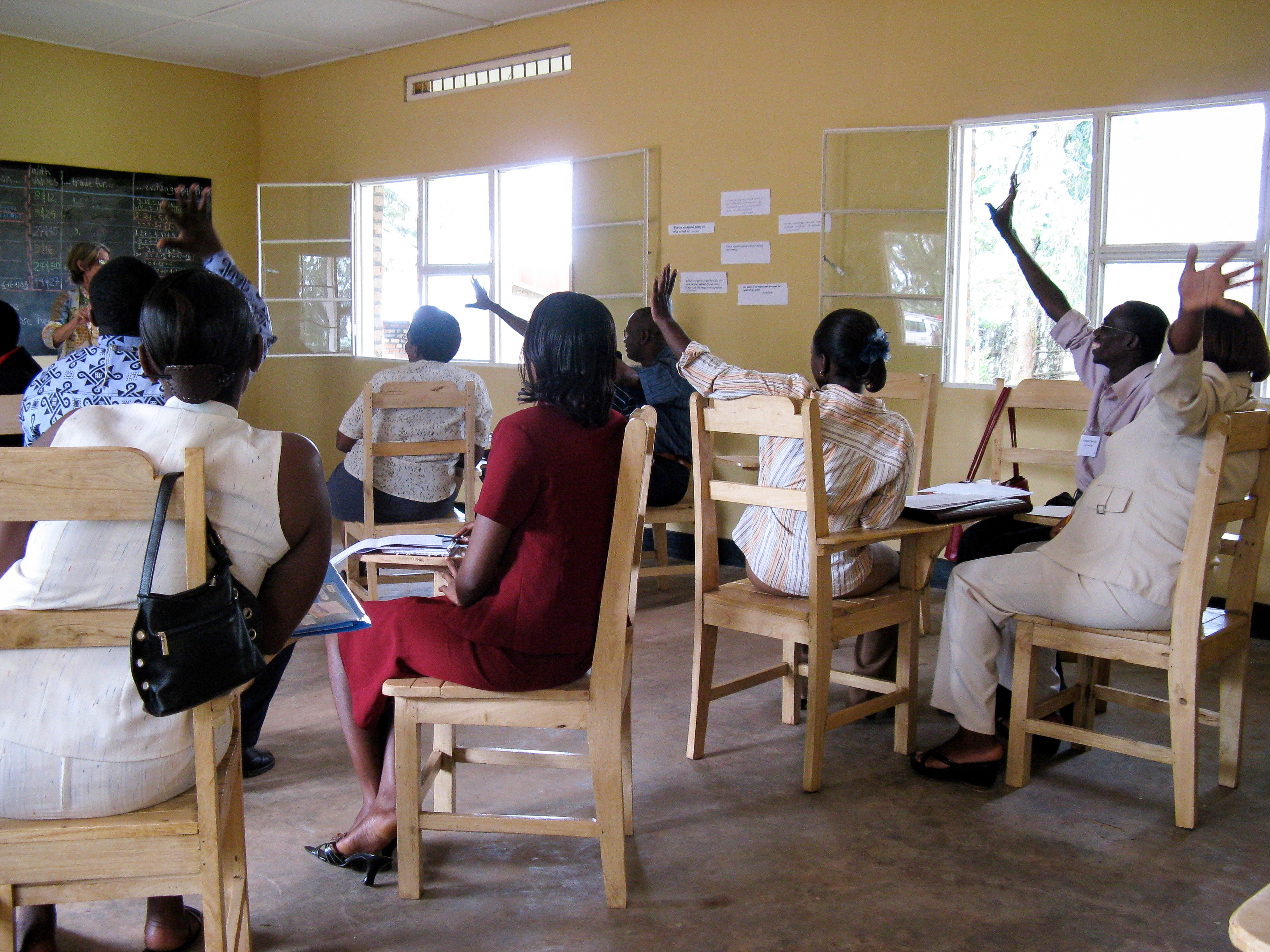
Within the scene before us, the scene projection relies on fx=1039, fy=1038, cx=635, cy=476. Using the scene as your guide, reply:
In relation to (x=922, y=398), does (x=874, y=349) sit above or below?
above

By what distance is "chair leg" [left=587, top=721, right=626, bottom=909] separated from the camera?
1962mm

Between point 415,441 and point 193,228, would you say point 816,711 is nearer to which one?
point 415,441

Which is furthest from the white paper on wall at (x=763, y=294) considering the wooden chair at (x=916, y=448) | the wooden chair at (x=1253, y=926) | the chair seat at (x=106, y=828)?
the wooden chair at (x=1253, y=926)

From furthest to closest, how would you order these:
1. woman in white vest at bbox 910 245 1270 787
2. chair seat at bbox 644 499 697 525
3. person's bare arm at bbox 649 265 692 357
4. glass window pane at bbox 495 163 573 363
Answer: glass window pane at bbox 495 163 573 363 → chair seat at bbox 644 499 697 525 → person's bare arm at bbox 649 265 692 357 → woman in white vest at bbox 910 245 1270 787

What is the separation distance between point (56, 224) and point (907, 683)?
609 cm

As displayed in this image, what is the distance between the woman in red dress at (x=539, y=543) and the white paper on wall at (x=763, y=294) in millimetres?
3261

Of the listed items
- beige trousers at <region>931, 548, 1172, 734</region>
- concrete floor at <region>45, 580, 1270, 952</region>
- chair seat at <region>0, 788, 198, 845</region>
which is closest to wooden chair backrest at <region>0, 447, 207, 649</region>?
chair seat at <region>0, 788, 198, 845</region>

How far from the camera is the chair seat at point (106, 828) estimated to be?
53.1 inches

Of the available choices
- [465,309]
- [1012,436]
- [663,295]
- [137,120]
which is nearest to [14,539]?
[663,295]

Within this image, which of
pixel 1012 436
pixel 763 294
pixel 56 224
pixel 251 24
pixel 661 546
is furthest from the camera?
pixel 56 224

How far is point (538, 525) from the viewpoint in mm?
1917

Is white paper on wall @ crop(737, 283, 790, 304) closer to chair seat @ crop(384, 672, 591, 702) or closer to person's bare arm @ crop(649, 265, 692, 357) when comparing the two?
person's bare arm @ crop(649, 265, 692, 357)

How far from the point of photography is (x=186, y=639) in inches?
51.4

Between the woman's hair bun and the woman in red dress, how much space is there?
1.58ft
